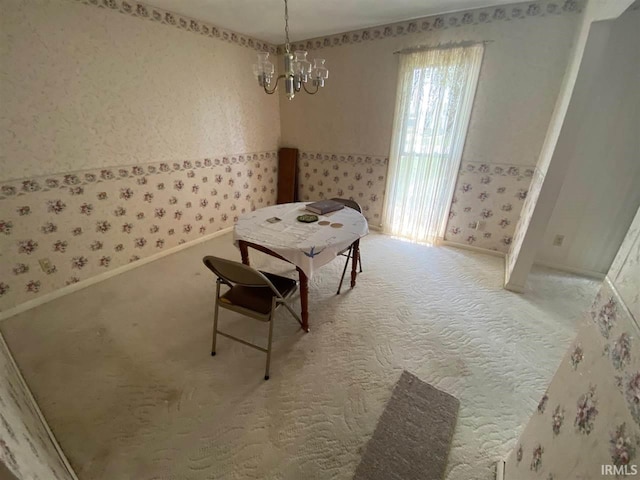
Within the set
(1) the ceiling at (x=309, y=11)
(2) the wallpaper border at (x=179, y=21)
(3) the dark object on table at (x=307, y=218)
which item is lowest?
(3) the dark object on table at (x=307, y=218)

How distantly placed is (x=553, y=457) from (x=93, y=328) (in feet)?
8.77

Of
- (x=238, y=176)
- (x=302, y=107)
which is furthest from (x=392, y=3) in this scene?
(x=238, y=176)

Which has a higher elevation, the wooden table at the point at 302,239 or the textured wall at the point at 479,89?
the textured wall at the point at 479,89

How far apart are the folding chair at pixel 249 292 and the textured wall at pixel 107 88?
1.77m

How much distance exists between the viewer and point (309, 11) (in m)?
2.53

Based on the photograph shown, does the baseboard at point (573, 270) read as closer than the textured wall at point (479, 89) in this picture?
No

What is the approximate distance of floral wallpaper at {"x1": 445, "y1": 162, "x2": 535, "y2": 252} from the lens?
2881 mm

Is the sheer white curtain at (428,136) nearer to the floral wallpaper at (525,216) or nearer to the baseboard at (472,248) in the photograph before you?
the baseboard at (472,248)

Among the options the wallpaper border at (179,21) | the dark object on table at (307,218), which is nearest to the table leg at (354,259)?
the dark object on table at (307,218)

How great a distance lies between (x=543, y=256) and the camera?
2.96 metres

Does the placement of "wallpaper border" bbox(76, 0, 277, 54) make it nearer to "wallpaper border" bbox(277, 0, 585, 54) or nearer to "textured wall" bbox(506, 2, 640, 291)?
"wallpaper border" bbox(277, 0, 585, 54)

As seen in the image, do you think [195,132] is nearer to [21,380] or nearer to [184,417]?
[21,380]

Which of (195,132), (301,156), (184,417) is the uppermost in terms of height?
(195,132)

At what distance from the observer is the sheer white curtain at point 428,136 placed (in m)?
2.78
